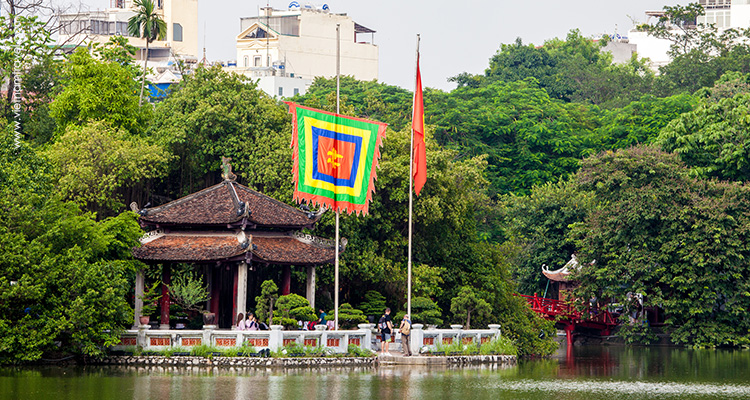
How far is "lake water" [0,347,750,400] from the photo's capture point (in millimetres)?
24594

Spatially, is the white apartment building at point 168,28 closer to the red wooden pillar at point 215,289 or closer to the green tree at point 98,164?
the green tree at point 98,164

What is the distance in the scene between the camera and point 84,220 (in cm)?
3262

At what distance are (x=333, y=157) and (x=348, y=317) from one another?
5.01 meters

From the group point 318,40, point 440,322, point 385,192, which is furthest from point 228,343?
point 318,40

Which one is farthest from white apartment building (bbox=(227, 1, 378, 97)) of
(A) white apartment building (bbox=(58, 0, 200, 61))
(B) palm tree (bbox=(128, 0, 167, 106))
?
(B) palm tree (bbox=(128, 0, 167, 106))

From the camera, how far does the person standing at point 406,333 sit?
32.6m

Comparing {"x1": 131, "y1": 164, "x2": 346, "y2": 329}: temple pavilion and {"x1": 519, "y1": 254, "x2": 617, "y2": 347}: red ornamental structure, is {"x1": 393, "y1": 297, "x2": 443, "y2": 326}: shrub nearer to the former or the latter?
{"x1": 131, "y1": 164, "x2": 346, "y2": 329}: temple pavilion

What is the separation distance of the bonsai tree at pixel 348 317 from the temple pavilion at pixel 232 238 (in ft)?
3.12

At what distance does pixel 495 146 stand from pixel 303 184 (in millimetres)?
33210

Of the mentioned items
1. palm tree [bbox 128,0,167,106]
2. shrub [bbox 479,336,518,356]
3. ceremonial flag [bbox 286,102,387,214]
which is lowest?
shrub [bbox 479,336,518,356]

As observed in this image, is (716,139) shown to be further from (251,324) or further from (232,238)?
(251,324)

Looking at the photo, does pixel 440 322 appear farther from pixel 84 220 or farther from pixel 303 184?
Answer: pixel 84 220

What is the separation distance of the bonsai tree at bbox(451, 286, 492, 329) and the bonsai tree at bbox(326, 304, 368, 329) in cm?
311

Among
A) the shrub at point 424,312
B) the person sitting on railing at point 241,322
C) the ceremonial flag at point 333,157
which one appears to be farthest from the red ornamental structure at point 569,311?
the person sitting on railing at point 241,322
